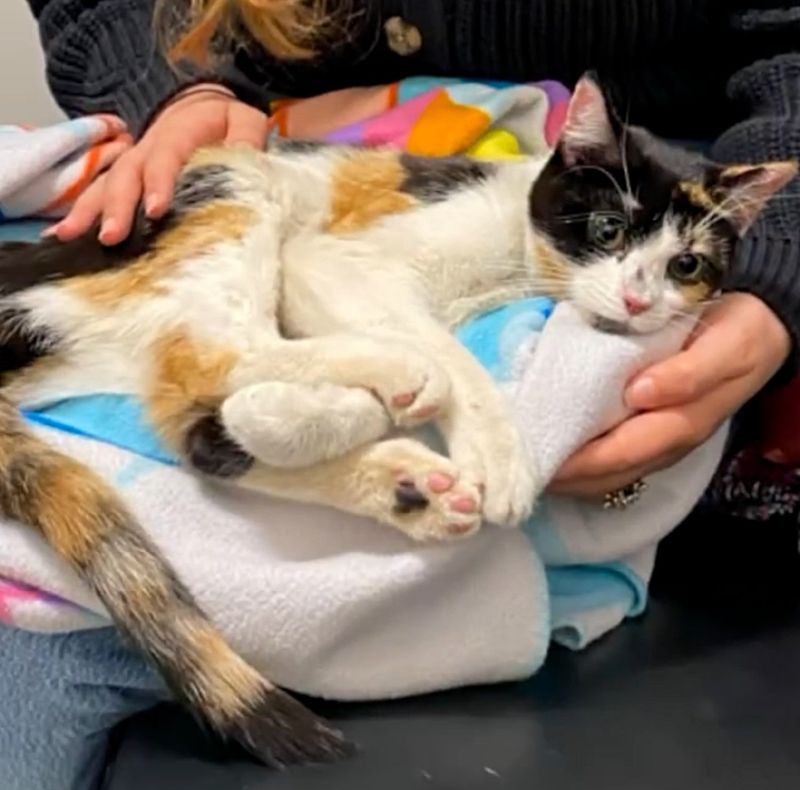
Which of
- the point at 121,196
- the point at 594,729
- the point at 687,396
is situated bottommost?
the point at 594,729

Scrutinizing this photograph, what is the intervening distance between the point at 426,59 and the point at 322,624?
0.54 metres

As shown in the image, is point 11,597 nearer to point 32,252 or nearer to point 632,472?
point 32,252

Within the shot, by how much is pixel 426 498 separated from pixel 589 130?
29 cm

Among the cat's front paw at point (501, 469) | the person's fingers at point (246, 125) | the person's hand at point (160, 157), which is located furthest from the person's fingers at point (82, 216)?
the cat's front paw at point (501, 469)

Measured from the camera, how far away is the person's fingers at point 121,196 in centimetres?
94

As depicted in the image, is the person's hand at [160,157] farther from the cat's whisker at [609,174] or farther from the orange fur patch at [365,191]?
the cat's whisker at [609,174]

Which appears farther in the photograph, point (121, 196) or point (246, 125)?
point (246, 125)

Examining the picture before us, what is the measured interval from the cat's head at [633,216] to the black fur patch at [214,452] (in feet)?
0.79

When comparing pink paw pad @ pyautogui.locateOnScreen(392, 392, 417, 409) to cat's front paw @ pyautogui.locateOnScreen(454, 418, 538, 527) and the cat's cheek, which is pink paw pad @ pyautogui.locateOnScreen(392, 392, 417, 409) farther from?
the cat's cheek

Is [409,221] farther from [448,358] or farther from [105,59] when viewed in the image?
[105,59]

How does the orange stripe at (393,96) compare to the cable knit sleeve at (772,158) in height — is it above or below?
above

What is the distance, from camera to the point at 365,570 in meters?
0.79

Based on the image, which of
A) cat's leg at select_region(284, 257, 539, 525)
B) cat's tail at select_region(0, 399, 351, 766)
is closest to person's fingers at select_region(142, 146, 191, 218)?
cat's leg at select_region(284, 257, 539, 525)

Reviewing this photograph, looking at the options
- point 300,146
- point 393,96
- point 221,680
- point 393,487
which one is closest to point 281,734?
point 221,680
